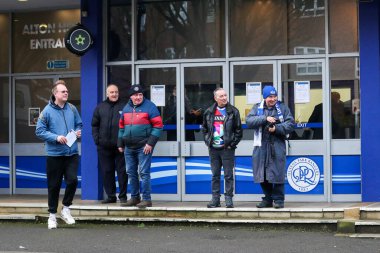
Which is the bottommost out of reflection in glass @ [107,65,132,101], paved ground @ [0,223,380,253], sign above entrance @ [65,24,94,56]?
paved ground @ [0,223,380,253]

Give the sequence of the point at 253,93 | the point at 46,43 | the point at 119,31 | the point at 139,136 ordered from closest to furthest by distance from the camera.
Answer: the point at 139,136
the point at 253,93
the point at 119,31
the point at 46,43

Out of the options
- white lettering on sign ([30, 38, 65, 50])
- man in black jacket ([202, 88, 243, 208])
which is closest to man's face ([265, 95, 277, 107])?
man in black jacket ([202, 88, 243, 208])

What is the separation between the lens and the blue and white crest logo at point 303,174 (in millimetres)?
11383

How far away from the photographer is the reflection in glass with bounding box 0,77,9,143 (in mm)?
13570

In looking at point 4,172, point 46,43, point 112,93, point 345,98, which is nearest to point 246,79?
point 345,98

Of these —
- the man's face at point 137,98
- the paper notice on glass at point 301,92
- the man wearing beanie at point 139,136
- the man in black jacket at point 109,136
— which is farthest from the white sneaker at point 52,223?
the paper notice on glass at point 301,92

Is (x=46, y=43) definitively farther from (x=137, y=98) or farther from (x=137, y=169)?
(x=137, y=169)

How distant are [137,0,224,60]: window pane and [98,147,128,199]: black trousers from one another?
179 centimetres

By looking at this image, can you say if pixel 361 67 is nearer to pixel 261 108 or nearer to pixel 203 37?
pixel 261 108

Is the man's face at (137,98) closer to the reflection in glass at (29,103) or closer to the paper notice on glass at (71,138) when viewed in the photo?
the paper notice on glass at (71,138)

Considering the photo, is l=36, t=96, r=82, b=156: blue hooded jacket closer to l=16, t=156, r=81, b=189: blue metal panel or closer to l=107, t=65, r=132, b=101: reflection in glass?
l=107, t=65, r=132, b=101: reflection in glass

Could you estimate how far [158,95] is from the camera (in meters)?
12.0

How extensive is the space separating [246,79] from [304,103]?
40.1 inches

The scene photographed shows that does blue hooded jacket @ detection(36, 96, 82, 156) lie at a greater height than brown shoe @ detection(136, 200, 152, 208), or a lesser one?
greater
